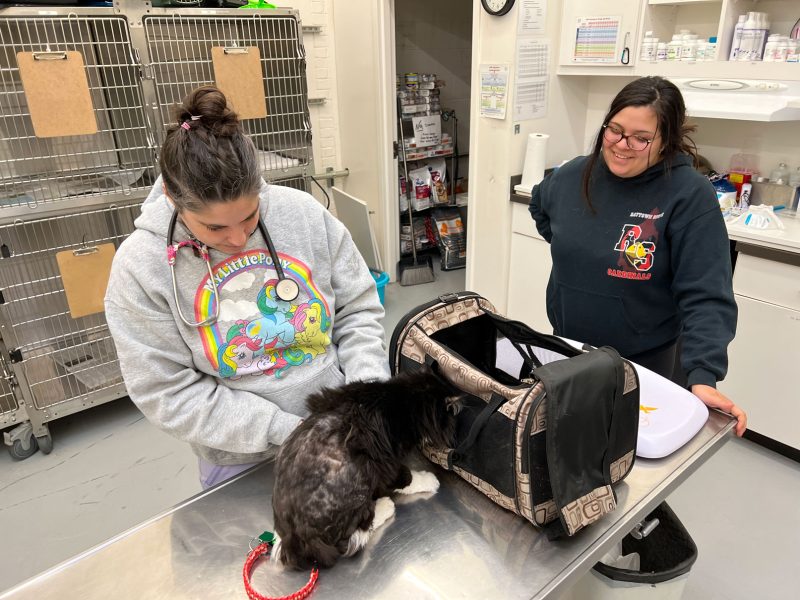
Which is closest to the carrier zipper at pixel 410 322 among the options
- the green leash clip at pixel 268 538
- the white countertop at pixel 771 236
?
the green leash clip at pixel 268 538

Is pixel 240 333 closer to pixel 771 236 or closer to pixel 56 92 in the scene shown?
pixel 56 92

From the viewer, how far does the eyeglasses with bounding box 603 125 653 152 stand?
147 cm

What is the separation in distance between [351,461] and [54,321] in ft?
7.59

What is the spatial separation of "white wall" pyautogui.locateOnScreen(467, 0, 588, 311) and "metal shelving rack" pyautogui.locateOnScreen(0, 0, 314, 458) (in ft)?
3.39

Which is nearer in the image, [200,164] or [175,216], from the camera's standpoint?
Answer: [200,164]

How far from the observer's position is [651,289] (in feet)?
5.05

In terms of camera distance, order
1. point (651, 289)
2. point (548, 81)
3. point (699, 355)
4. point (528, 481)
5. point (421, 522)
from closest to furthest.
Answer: point (528, 481) → point (421, 522) → point (699, 355) → point (651, 289) → point (548, 81)

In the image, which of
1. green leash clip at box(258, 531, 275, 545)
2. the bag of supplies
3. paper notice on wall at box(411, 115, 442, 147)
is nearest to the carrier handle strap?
the bag of supplies

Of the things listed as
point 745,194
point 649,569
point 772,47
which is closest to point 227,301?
point 649,569

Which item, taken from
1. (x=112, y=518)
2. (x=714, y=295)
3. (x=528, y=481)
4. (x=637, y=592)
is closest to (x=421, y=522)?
(x=528, y=481)

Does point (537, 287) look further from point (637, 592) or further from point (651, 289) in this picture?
point (637, 592)

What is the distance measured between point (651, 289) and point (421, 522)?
91 centimetres

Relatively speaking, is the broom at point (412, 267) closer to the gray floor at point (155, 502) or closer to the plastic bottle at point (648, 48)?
the plastic bottle at point (648, 48)

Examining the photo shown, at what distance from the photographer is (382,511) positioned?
1.06 m
